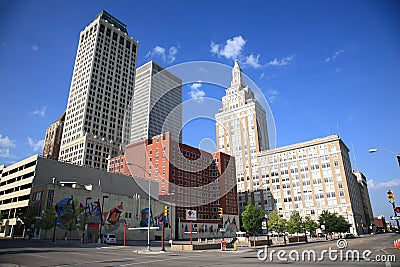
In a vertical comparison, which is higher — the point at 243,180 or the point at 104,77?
the point at 104,77

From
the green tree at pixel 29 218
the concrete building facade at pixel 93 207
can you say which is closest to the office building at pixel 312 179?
the concrete building facade at pixel 93 207

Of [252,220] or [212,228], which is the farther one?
[212,228]

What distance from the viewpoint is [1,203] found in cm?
7712

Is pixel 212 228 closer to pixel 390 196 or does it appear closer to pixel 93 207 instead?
pixel 93 207

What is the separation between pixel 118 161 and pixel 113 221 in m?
48.8

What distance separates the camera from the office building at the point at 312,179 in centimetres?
10456

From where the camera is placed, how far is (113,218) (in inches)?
2562

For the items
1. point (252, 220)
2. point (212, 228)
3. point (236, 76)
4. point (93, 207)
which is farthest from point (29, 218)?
point (236, 76)

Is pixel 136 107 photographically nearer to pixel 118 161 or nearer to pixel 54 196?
pixel 118 161

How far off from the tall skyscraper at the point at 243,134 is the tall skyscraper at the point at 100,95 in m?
57.5

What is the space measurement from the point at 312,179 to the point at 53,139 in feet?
509

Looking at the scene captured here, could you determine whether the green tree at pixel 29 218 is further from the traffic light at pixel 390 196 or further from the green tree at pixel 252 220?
the traffic light at pixel 390 196

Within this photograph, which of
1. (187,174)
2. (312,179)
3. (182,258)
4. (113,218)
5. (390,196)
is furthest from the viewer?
(312,179)

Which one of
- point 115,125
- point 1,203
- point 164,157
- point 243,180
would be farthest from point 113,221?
point 115,125
